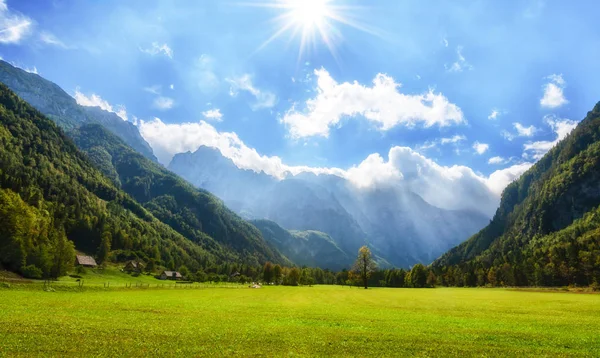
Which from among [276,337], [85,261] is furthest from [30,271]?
[276,337]

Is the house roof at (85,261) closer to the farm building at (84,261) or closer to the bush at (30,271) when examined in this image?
→ the farm building at (84,261)

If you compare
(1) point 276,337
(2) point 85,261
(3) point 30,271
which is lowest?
(2) point 85,261

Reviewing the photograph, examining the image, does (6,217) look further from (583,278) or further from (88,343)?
(583,278)

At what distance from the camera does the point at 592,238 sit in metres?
169

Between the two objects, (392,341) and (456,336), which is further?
(456,336)

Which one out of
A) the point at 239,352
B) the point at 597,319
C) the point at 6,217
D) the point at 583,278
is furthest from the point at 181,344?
the point at 583,278

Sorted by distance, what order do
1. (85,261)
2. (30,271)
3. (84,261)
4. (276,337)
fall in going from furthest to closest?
(85,261)
(84,261)
(30,271)
(276,337)

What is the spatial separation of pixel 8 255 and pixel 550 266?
207 m

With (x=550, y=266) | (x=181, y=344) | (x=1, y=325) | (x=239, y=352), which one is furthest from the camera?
(x=550, y=266)

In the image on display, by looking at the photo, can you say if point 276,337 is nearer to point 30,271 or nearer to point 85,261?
point 30,271

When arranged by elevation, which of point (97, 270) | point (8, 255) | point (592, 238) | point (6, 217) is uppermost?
point (592, 238)

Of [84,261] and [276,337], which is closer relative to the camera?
[276,337]

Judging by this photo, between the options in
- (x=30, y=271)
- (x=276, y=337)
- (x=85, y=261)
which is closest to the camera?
(x=276, y=337)

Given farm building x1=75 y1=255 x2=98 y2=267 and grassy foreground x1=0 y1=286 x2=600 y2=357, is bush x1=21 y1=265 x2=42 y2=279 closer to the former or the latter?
farm building x1=75 y1=255 x2=98 y2=267
